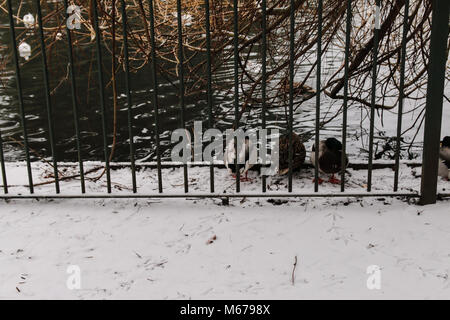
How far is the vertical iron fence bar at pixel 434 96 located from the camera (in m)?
3.81

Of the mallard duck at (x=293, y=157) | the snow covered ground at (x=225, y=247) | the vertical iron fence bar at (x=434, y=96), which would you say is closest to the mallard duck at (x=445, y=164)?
the snow covered ground at (x=225, y=247)

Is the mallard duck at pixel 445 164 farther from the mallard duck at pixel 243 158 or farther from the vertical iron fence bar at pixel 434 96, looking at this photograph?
the mallard duck at pixel 243 158

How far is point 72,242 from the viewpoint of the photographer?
3699 mm

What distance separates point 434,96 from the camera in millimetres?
3943

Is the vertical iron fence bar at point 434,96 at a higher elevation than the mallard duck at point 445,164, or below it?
higher

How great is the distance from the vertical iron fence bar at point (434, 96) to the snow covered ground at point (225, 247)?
0.67 ft

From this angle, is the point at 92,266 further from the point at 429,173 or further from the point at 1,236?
the point at 429,173

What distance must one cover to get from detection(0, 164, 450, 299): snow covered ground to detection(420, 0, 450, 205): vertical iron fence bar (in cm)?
20

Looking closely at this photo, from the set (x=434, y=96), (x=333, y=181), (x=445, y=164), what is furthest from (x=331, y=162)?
(x=434, y=96)

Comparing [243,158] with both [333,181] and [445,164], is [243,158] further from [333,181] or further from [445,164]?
[445,164]

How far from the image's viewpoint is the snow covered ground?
10.0ft

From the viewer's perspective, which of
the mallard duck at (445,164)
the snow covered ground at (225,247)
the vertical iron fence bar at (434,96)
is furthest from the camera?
the mallard duck at (445,164)

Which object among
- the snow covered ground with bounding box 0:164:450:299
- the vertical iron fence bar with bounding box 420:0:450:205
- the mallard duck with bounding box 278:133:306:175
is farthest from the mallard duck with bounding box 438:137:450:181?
the mallard duck with bounding box 278:133:306:175

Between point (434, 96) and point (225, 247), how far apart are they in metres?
1.95
